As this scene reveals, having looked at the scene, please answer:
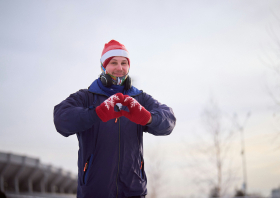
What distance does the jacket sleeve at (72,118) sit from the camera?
7.34ft

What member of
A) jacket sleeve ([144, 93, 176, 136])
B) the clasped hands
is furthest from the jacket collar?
the clasped hands

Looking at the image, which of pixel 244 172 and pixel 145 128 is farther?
pixel 244 172

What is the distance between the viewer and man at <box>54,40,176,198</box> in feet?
7.45

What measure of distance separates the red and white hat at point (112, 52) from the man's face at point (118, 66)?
0.16 feet

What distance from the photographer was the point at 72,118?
88.9 inches

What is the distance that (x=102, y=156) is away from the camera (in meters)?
2.42

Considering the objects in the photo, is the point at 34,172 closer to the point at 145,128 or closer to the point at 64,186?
the point at 64,186

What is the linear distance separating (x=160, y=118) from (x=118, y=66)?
31.9 inches

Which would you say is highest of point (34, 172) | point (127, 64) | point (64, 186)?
point (127, 64)

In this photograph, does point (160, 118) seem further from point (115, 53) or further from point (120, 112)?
point (115, 53)

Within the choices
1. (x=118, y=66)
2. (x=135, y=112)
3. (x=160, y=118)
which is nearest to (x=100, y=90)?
(x=118, y=66)

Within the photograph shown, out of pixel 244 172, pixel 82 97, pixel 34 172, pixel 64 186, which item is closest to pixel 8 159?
pixel 34 172

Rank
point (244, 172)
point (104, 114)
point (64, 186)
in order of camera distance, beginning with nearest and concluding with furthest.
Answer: point (104, 114), point (244, 172), point (64, 186)

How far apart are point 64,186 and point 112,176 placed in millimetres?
61721
